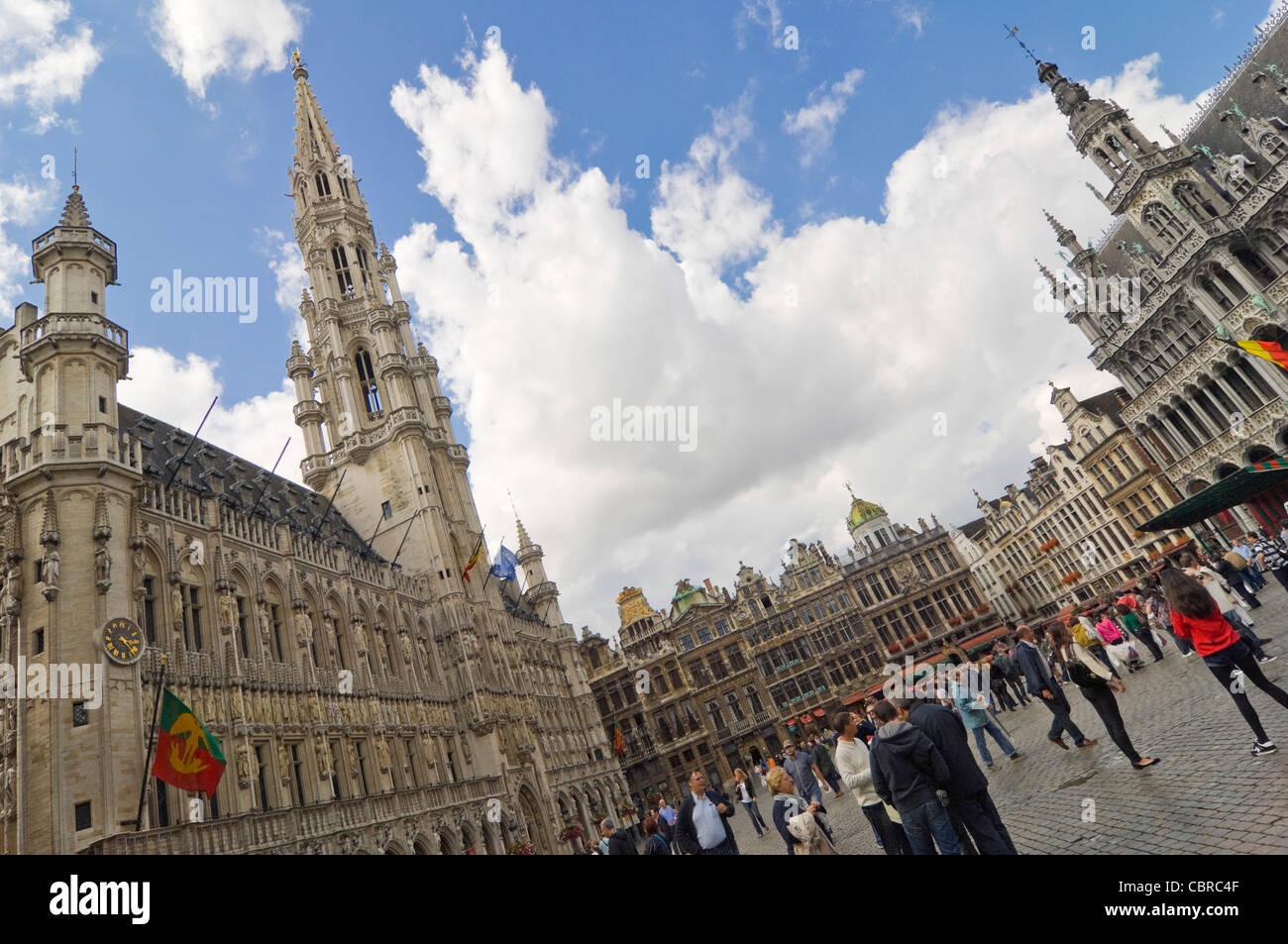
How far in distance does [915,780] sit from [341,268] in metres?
55.4

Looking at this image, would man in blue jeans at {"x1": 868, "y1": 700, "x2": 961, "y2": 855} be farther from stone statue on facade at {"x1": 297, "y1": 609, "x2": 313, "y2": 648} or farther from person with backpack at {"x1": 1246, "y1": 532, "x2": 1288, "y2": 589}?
stone statue on facade at {"x1": 297, "y1": 609, "x2": 313, "y2": 648}

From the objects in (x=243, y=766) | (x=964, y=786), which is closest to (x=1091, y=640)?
(x=964, y=786)

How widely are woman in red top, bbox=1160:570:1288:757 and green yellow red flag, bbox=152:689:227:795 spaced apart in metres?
18.5

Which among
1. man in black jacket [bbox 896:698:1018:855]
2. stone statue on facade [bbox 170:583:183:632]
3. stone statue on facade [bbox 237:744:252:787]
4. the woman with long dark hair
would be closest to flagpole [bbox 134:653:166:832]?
stone statue on facade [bbox 170:583:183:632]

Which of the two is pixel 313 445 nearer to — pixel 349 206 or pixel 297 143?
pixel 349 206

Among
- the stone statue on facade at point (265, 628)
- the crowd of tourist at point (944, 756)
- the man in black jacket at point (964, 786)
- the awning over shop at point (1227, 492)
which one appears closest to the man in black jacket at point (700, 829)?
the crowd of tourist at point (944, 756)

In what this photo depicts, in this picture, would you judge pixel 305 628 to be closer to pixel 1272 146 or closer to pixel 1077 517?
Result: pixel 1272 146

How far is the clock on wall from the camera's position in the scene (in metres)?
18.6

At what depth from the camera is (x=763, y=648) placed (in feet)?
220

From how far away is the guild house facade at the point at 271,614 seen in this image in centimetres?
1825

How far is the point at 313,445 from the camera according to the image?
46469 millimetres
